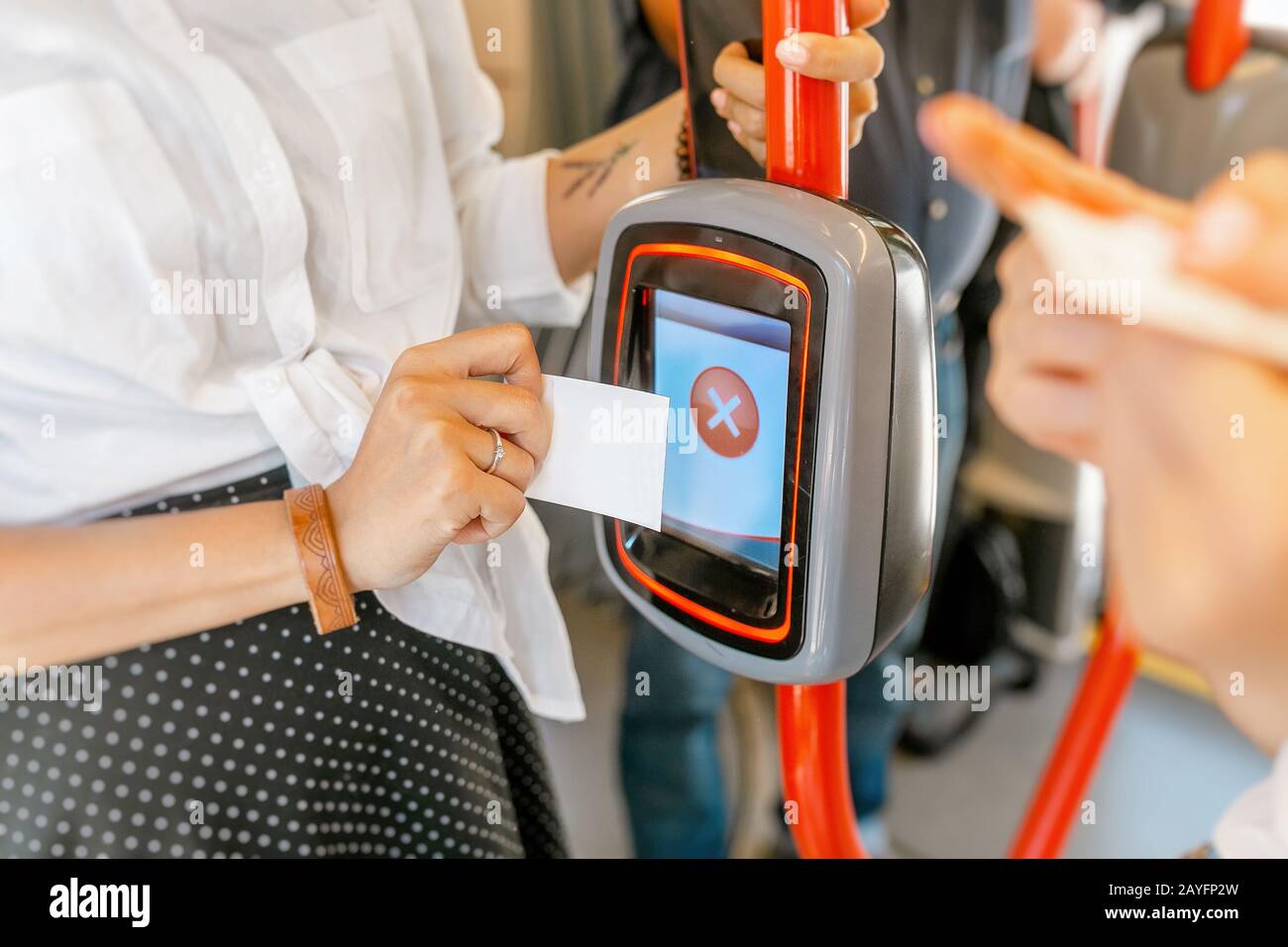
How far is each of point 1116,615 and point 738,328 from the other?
38 centimetres

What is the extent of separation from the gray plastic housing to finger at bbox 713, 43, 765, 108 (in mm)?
77

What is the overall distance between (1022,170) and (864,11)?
7.9 inches

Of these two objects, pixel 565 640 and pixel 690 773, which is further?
pixel 690 773

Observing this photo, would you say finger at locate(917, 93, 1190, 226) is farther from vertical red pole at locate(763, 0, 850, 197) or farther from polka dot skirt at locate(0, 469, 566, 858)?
polka dot skirt at locate(0, 469, 566, 858)

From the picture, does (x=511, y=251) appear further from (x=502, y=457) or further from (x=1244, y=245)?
(x=1244, y=245)

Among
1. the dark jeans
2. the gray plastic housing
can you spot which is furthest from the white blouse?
the dark jeans

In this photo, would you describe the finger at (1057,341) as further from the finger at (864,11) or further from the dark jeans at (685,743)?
the dark jeans at (685,743)

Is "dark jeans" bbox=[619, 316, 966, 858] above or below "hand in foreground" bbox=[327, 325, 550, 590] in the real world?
below

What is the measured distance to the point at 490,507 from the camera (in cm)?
64

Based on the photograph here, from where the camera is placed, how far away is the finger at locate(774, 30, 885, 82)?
0.60 meters

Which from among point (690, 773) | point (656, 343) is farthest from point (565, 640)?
point (690, 773)

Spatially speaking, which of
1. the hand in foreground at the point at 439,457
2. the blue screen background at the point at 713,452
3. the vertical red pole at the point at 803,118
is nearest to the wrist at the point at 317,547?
the hand in foreground at the point at 439,457

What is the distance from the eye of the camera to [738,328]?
62 cm
